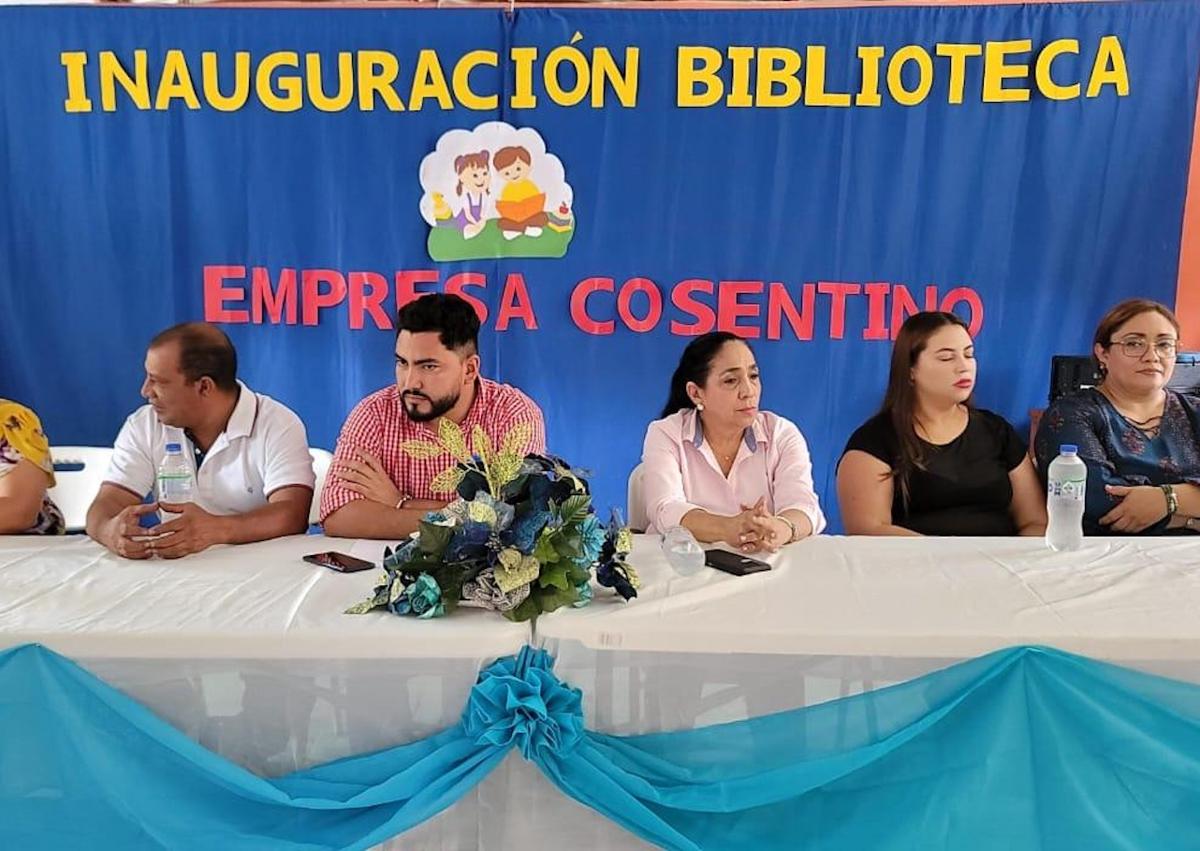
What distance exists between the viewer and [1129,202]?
3.18 meters

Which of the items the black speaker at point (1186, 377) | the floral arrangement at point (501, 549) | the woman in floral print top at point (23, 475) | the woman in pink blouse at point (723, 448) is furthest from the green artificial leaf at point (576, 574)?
the black speaker at point (1186, 377)

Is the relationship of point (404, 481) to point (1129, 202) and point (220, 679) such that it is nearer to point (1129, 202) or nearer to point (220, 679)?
point (220, 679)

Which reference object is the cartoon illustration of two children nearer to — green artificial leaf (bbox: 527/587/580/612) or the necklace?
the necklace

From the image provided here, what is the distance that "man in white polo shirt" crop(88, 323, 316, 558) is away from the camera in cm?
215

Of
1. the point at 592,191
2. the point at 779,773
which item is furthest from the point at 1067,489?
the point at 592,191

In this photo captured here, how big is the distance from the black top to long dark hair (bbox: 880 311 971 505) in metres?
0.01

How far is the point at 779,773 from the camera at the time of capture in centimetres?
137

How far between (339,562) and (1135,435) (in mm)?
1822

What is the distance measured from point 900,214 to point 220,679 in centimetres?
258

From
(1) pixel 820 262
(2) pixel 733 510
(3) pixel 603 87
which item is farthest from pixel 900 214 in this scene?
(2) pixel 733 510

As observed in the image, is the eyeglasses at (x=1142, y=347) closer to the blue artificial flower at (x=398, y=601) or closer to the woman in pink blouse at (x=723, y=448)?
the woman in pink blouse at (x=723, y=448)

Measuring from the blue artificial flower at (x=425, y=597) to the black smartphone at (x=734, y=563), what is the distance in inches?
20.0

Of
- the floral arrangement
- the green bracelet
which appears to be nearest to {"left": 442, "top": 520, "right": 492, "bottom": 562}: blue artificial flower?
the floral arrangement

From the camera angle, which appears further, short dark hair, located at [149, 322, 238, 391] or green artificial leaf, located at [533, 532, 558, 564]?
short dark hair, located at [149, 322, 238, 391]
